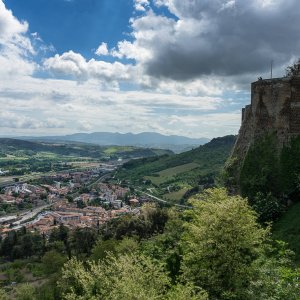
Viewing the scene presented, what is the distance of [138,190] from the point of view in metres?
192

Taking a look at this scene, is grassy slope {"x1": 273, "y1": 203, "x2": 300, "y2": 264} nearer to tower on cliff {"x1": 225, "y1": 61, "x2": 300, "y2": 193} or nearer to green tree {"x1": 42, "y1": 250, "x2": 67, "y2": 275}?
tower on cliff {"x1": 225, "y1": 61, "x2": 300, "y2": 193}

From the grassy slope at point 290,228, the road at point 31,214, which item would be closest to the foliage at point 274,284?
the grassy slope at point 290,228

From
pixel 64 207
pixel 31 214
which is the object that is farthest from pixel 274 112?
pixel 31 214

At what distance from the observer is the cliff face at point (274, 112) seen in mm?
32781

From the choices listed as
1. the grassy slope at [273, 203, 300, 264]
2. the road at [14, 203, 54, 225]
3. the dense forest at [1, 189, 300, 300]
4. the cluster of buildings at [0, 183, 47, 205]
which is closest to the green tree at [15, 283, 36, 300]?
the dense forest at [1, 189, 300, 300]

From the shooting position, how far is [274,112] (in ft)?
111

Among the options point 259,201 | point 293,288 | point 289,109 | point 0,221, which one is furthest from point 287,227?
point 0,221

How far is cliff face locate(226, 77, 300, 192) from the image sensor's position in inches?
1291

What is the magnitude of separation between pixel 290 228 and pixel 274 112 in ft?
37.7

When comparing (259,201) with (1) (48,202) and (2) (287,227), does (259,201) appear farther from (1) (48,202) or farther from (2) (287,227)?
(1) (48,202)

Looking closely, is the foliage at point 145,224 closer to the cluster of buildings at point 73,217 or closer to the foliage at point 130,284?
the foliage at point 130,284

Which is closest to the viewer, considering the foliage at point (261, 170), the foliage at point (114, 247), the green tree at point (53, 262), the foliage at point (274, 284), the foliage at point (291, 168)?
the foliage at point (274, 284)

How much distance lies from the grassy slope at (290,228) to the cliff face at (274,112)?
19.4ft

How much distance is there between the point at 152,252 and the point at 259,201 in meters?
11.9
